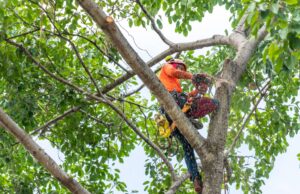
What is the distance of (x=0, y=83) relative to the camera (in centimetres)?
629

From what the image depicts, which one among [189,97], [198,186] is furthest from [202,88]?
[198,186]

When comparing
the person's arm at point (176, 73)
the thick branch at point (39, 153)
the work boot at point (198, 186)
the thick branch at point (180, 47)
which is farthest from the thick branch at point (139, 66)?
the thick branch at point (180, 47)

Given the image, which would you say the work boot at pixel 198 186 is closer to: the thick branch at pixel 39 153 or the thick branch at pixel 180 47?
the thick branch at pixel 39 153

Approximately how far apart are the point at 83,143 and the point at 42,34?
6.50ft

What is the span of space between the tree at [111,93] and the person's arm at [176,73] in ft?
0.93

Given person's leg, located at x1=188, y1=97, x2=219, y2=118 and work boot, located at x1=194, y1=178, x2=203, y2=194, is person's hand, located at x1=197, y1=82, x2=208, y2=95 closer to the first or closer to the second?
person's leg, located at x1=188, y1=97, x2=219, y2=118

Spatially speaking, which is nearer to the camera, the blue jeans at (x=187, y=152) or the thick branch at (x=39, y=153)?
the thick branch at (x=39, y=153)

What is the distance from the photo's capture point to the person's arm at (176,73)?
16.2ft

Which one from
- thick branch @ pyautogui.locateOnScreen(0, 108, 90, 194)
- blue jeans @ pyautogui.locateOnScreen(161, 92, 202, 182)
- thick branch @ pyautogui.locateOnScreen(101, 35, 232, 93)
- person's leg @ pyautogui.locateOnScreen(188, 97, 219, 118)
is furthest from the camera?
thick branch @ pyautogui.locateOnScreen(101, 35, 232, 93)

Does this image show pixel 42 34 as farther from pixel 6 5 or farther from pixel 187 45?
pixel 187 45

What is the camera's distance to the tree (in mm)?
4465

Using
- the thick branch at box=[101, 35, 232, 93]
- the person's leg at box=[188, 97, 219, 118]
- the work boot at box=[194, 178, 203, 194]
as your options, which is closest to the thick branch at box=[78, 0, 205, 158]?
the person's leg at box=[188, 97, 219, 118]

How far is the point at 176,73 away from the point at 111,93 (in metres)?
1.77

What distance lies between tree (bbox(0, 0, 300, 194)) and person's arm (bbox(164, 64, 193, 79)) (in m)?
0.28
